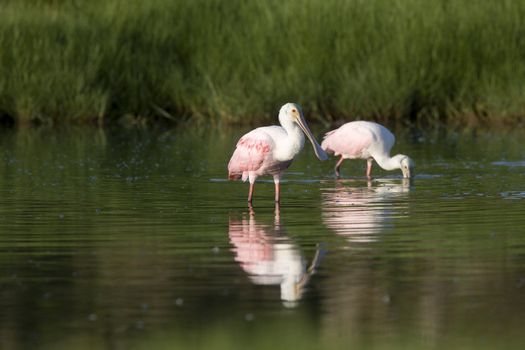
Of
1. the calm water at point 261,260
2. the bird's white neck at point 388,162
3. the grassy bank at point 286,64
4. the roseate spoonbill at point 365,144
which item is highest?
the grassy bank at point 286,64

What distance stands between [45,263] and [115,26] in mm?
21704

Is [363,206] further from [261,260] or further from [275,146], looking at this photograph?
[261,260]

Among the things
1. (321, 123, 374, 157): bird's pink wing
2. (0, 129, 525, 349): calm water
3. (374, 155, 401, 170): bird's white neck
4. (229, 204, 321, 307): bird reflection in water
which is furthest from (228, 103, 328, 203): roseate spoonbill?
(321, 123, 374, 157): bird's pink wing

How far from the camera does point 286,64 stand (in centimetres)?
2994

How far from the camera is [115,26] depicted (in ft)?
104

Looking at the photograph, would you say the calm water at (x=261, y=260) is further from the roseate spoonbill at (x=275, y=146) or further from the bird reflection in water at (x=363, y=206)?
the roseate spoonbill at (x=275, y=146)

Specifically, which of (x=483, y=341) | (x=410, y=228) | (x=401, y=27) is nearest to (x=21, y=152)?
(x=401, y=27)

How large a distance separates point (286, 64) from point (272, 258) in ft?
64.2

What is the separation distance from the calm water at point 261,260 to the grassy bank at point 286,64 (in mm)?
9842

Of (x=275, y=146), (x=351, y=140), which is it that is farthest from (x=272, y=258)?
(x=351, y=140)

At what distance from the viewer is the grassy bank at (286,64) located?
95.5 feet

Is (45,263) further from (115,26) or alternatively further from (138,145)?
(115,26)

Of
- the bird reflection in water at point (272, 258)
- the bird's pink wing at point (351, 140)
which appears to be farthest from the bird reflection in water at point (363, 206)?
the bird's pink wing at point (351, 140)

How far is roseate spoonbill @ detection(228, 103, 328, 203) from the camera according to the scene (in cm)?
1463
